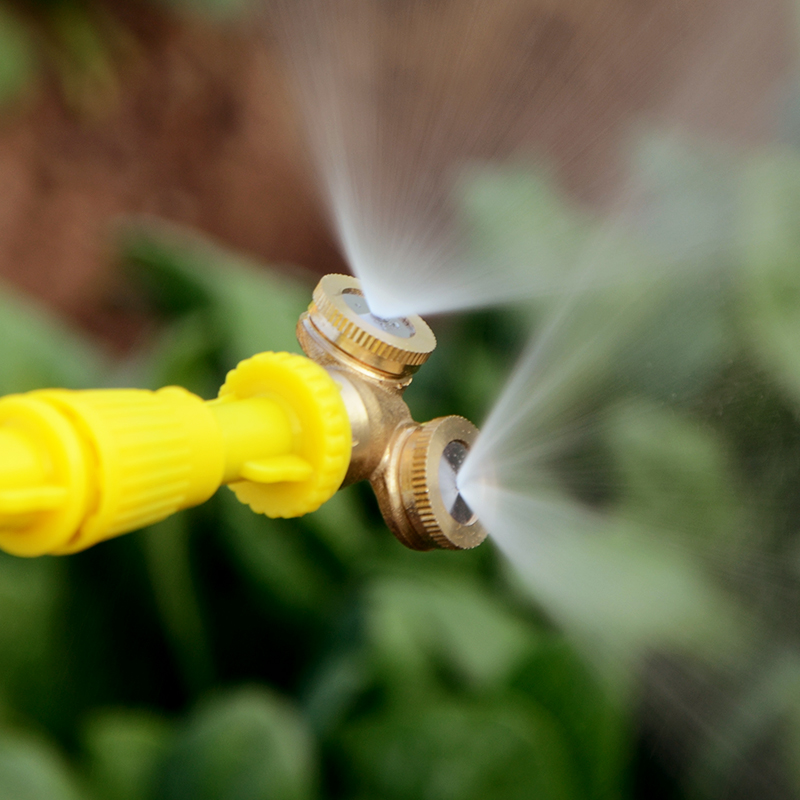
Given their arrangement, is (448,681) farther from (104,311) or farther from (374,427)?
(104,311)

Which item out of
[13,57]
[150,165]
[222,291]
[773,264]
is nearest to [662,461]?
[773,264]

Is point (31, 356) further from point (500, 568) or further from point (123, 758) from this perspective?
point (500, 568)

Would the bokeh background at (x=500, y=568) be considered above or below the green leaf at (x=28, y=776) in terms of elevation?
above

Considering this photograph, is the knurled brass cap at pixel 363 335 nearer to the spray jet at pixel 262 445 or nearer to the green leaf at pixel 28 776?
the spray jet at pixel 262 445

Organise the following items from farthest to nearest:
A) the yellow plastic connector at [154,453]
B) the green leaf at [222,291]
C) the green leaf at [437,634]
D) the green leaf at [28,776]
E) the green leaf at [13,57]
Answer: the green leaf at [13,57] → the green leaf at [222,291] → the green leaf at [437,634] → the green leaf at [28,776] → the yellow plastic connector at [154,453]

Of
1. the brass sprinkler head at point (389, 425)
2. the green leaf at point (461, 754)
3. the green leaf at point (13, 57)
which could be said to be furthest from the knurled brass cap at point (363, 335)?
the green leaf at point (13, 57)

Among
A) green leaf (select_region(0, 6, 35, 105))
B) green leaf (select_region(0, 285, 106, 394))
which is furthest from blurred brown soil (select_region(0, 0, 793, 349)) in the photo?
green leaf (select_region(0, 285, 106, 394))

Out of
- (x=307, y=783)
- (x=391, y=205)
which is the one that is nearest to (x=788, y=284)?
(x=391, y=205)
